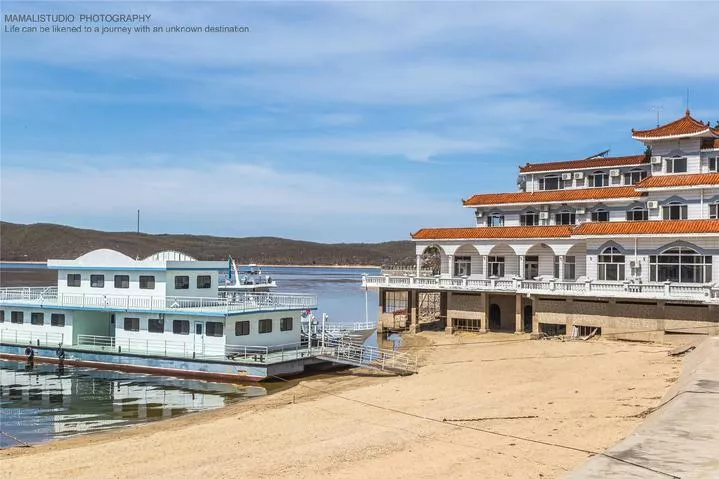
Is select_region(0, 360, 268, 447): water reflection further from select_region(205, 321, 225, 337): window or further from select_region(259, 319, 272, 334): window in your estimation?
select_region(259, 319, 272, 334): window

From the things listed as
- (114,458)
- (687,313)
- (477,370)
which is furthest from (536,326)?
(114,458)

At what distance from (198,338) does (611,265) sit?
23501mm

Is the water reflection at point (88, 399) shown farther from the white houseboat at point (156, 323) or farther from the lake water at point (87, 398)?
the white houseboat at point (156, 323)

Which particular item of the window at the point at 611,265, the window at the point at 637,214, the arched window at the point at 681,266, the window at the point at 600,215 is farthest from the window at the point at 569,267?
the arched window at the point at 681,266

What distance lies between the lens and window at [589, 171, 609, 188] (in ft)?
160

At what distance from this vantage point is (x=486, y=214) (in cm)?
5131

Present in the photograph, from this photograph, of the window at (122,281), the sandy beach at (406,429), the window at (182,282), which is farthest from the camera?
the window at (122,281)

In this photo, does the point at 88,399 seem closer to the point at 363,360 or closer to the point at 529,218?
the point at 363,360

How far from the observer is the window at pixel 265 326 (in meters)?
35.4

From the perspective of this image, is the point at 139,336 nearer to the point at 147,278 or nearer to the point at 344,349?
the point at 147,278

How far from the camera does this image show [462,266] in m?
48.4

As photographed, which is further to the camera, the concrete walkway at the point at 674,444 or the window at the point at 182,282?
the window at the point at 182,282

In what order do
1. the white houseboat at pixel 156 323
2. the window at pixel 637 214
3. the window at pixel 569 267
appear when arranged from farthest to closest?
the window at pixel 637 214, the window at pixel 569 267, the white houseboat at pixel 156 323

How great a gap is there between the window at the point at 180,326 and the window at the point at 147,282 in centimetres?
268
